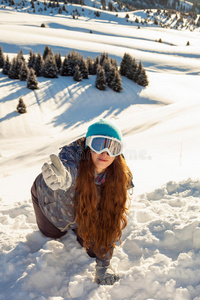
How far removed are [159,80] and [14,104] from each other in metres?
14.6

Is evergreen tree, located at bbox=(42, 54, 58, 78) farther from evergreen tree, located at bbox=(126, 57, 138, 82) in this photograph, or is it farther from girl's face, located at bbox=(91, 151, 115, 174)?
girl's face, located at bbox=(91, 151, 115, 174)

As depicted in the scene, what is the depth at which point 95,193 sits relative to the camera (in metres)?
2.00

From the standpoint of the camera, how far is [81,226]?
6.83 ft

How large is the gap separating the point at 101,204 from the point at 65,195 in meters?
0.36

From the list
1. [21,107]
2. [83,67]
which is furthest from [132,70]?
[21,107]

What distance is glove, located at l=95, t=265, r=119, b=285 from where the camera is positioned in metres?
2.01

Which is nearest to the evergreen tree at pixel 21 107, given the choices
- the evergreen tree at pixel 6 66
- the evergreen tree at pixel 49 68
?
the evergreen tree at pixel 49 68

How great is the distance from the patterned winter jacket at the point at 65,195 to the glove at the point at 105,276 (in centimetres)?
7

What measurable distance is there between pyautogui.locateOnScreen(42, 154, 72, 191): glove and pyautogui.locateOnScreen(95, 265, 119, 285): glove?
0.97 m

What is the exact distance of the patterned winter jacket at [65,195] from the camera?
193cm

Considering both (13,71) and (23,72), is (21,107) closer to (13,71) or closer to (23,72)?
(23,72)

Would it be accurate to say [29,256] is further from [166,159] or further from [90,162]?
[166,159]

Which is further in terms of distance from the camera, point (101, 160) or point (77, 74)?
point (77, 74)

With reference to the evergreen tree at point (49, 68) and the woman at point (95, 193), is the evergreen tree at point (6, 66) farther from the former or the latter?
the woman at point (95, 193)
